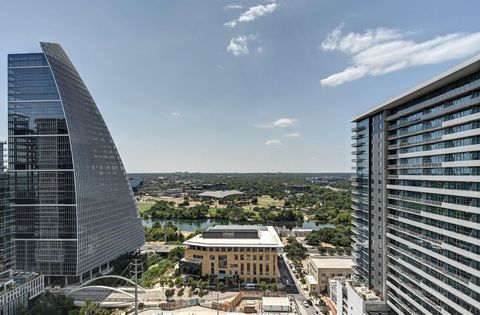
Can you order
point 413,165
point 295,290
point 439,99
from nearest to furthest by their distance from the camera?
point 439,99 < point 413,165 < point 295,290

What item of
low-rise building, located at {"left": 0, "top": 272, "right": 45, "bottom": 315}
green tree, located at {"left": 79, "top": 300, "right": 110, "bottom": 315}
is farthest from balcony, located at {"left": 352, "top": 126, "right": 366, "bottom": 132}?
low-rise building, located at {"left": 0, "top": 272, "right": 45, "bottom": 315}

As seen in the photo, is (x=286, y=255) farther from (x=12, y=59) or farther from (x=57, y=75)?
(x=12, y=59)

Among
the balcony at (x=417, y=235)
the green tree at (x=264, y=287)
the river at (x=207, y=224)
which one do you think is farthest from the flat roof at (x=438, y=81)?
the river at (x=207, y=224)

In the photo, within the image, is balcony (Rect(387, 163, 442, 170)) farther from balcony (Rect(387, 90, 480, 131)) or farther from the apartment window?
the apartment window

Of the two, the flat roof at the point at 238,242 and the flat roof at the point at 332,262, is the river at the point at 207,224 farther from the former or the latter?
the flat roof at the point at 332,262

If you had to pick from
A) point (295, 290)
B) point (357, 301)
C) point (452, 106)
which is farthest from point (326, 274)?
point (452, 106)

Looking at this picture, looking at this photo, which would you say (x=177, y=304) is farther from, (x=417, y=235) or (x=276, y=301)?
(x=417, y=235)
